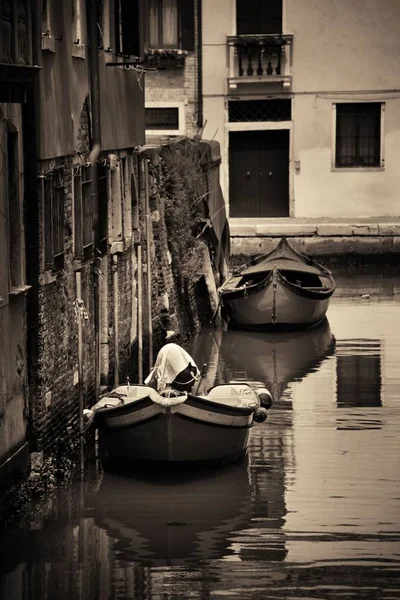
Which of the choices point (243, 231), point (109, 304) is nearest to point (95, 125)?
point (109, 304)

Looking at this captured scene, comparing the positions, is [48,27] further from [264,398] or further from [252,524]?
[252,524]

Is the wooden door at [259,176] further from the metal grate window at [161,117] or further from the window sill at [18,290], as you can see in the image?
the window sill at [18,290]

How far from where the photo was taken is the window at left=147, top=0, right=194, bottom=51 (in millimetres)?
31016

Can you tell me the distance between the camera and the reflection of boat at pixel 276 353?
1978cm

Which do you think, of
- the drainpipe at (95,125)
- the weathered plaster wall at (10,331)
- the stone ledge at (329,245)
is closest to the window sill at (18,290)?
the weathered plaster wall at (10,331)

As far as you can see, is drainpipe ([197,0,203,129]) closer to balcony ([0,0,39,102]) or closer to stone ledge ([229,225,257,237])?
stone ledge ([229,225,257,237])

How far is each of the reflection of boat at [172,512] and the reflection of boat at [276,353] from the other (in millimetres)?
4655

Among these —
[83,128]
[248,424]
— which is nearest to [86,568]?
[248,424]

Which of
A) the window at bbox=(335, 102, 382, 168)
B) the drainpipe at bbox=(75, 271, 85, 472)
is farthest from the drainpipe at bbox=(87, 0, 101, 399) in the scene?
the window at bbox=(335, 102, 382, 168)

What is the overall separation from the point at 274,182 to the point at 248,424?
64.9ft

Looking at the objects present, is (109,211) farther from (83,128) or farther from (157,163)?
(157,163)

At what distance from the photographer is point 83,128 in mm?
15164

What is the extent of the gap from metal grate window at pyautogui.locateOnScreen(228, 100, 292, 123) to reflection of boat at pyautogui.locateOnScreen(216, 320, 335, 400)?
967 cm

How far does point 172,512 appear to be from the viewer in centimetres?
1254
